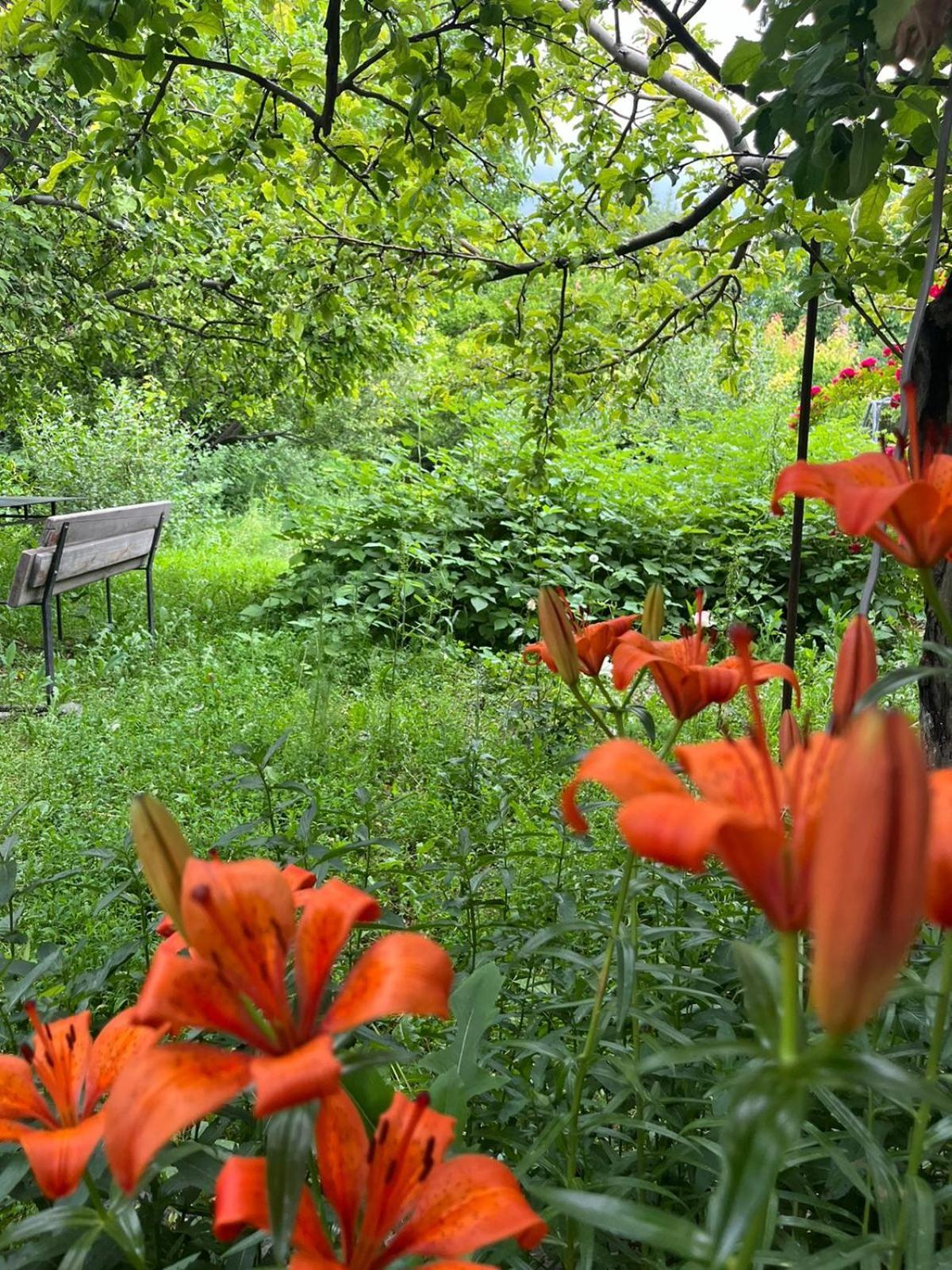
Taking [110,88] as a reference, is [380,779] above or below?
below

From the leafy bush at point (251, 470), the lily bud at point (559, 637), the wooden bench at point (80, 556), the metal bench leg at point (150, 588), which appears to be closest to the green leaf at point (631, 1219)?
the lily bud at point (559, 637)

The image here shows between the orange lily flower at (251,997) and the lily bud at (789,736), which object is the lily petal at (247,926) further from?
the lily bud at (789,736)

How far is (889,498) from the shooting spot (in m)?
0.47

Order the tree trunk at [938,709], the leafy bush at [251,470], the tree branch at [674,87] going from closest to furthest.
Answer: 1. the tree trunk at [938,709]
2. the tree branch at [674,87]
3. the leafy bush at [251,470]

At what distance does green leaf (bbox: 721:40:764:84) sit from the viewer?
126 cm

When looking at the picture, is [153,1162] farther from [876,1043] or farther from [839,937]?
[876,1043]

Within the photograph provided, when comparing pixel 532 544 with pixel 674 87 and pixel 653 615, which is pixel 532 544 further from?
pixel 653 615

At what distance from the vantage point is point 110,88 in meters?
1.87

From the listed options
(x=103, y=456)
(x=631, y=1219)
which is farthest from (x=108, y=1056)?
(x=103, y=456)

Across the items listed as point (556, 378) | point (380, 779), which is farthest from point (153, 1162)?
point (556, 378)

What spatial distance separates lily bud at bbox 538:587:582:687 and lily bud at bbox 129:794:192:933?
1.42 ft

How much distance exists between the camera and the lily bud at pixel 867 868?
0.85 ft

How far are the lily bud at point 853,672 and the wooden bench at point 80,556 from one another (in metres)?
3.79

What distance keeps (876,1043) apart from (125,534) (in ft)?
15.8
